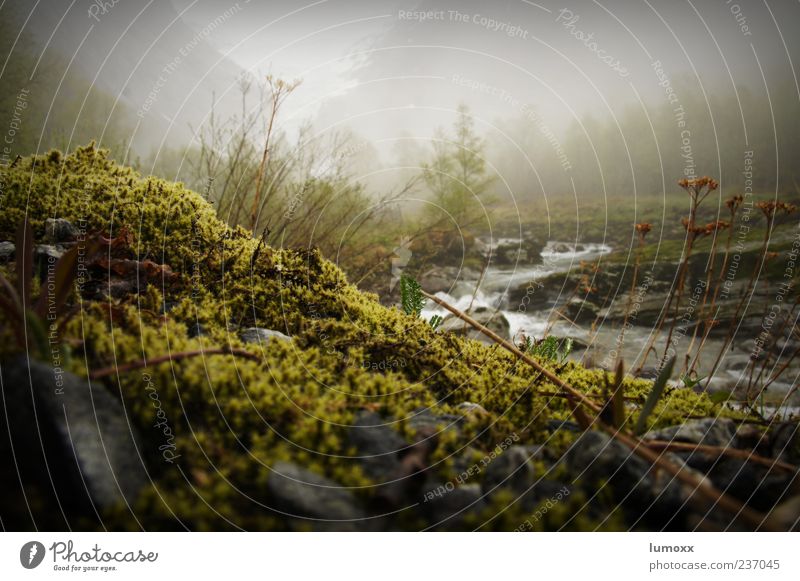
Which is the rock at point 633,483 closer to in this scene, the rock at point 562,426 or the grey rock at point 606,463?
the grey rock at point 606,463

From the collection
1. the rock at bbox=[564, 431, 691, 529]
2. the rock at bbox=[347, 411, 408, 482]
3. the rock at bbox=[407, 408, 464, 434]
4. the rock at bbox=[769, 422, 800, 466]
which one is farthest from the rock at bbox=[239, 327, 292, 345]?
the rock at bbox=[769, 422, 800, 466]

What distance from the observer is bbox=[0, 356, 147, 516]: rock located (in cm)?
99

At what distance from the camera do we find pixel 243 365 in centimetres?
132

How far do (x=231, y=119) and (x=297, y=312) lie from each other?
2066 mm

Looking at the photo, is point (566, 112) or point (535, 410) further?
point (566, 112)

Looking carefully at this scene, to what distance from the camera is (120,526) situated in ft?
3.45

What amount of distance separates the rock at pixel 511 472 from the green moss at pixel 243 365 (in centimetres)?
5

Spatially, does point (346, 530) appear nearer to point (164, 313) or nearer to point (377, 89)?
point (164, 313)

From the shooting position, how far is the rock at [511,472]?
1157 mm

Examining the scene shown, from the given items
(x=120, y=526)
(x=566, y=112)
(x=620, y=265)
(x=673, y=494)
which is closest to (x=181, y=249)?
(x=120, y=526)

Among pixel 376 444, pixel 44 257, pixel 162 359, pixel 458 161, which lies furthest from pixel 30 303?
pixel 458 161

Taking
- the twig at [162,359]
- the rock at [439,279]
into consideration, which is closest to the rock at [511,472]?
the twig at [162,359]

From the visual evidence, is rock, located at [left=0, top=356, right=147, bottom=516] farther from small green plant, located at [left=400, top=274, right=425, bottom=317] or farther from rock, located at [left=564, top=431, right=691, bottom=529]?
small green plant, located at [left=400, top=274, right=425, bottom=317]

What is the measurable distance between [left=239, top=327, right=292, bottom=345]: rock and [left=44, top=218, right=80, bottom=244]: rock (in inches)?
39.4
